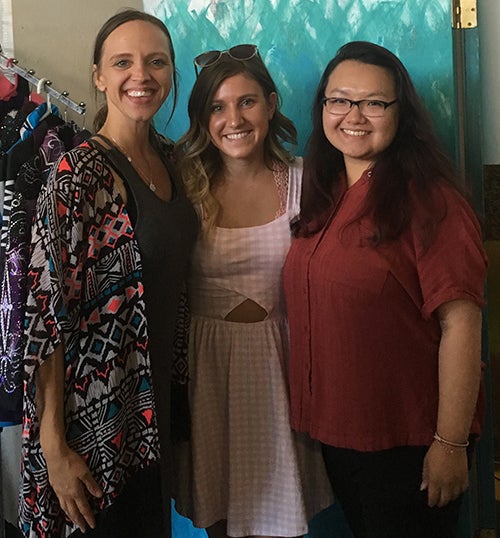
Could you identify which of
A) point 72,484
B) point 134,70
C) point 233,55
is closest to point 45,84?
point 134,70

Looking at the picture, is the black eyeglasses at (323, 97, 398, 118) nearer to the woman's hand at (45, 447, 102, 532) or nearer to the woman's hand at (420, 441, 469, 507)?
the woman's hand at (420, 441, 469, 507)

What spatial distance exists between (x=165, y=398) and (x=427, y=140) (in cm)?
81

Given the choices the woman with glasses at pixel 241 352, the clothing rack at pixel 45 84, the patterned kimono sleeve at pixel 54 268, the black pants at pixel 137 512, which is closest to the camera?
the patterned kimono sleeve at pixel 54 268

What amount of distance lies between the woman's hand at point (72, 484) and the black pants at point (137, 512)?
0.05 m

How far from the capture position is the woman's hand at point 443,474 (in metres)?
→ 1.25

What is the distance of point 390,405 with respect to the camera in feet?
4.26

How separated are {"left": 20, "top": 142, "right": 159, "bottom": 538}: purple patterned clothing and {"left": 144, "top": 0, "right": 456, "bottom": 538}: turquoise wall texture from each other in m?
0.67

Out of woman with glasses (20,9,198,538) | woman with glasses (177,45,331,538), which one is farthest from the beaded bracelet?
woman with glasses (20,9,198,538)

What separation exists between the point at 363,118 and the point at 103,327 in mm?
713

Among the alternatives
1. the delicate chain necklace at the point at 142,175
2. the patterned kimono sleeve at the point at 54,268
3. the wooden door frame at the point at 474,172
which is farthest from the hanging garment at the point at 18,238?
the wooden door frame at the point at 474,172

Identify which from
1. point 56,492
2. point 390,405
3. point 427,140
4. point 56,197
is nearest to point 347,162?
point 427,140

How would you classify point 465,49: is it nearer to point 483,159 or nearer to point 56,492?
point 483,159

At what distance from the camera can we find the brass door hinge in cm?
149

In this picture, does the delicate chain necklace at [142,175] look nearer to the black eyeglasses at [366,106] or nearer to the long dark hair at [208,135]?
the long dark hair at [208,135]
